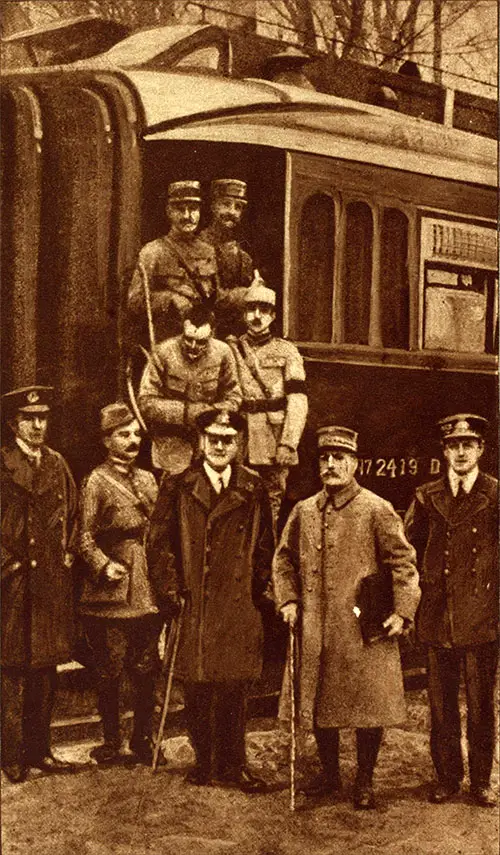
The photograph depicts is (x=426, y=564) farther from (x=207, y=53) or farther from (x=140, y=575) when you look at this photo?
(x=207, y=53)

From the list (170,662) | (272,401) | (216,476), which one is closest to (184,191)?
(272,401)

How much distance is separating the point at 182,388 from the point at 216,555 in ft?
2.03

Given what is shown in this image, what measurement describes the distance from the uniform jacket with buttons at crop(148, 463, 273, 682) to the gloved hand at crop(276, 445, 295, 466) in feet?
0.49

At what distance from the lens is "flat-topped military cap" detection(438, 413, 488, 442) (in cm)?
405

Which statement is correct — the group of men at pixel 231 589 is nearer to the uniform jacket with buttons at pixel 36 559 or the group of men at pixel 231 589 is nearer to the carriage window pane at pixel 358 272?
the uniform jacket with buttons at pixel 36 559

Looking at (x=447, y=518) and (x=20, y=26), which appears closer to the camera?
(x=20, y=26)

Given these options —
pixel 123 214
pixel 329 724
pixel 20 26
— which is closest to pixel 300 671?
pixel 329 724

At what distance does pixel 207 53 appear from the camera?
380 cm

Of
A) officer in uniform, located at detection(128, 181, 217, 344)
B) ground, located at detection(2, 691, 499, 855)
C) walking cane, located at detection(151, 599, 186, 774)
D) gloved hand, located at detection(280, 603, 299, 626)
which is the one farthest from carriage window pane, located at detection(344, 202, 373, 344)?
ground, located at detection(2, 691, 499, 855)

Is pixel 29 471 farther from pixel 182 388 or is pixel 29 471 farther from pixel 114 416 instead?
pixel 182 388

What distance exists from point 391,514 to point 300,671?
2.22 ft

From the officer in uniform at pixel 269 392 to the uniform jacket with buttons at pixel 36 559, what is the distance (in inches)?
28.0

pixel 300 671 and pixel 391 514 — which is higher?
pixel 391 514

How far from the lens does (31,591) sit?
362 centimetres
